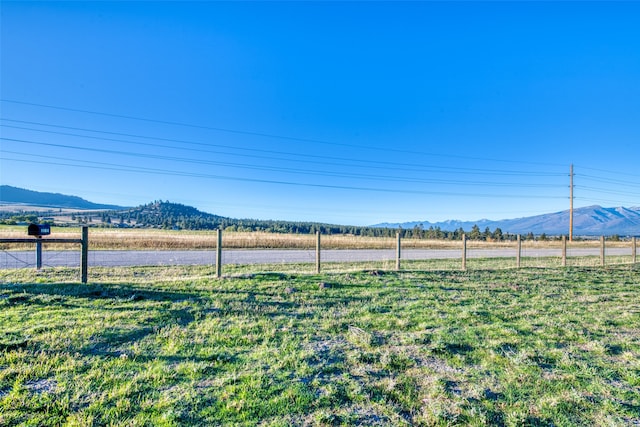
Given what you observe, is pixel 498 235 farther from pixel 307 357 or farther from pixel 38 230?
pixel 38 230

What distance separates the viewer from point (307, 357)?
4.23 metres

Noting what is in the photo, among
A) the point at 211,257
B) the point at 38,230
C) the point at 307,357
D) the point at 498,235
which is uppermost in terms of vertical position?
the point at 38,230

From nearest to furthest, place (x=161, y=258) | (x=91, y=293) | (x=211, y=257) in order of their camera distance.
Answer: (x=91, y=293) < (x=161, y=258) < (x=211, y=257)

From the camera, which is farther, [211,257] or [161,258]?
[211,257]

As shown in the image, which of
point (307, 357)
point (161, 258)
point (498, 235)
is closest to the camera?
point (307, 357)

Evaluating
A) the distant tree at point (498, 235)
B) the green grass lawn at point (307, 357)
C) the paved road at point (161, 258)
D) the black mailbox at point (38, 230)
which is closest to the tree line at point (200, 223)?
the distant tree at point (498, 235)

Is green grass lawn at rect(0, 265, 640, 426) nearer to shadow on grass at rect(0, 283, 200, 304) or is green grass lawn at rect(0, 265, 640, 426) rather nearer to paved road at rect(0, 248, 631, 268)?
shadow on grass at rect(0, 283, 200, 304)

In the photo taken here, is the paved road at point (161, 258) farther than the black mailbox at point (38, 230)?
Yes

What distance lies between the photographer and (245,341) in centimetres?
478

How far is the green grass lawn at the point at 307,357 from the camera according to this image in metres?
2.98

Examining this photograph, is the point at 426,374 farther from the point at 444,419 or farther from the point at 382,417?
the point at 382,417

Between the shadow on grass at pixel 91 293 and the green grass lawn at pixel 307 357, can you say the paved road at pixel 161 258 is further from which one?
the green grass lawn at pixel 307 357

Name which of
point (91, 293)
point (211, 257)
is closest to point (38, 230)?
point (91, 293)

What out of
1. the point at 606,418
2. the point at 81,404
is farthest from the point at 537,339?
the point at 81,404
